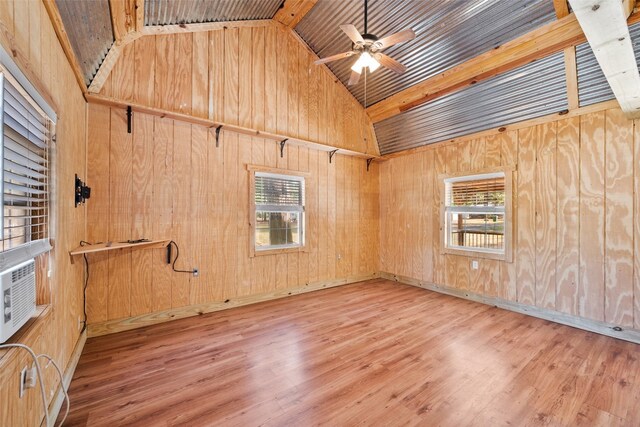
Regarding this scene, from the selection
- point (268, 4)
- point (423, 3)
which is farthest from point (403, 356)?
point (268, 4)

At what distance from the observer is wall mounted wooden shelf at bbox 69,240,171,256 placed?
93.1 inches

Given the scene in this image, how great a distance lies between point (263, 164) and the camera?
4129mm

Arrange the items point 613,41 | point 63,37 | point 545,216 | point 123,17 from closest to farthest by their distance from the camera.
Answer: point 613,41, point 63,37, point 123,17, point 545,216

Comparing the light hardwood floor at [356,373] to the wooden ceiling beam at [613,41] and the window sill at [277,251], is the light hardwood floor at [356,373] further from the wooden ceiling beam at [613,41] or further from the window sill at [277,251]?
the wooden ceiling beam at [613,41]

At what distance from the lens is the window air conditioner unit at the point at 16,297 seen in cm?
113

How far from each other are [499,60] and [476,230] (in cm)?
243

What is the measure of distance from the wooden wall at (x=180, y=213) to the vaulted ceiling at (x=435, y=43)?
0.89 m

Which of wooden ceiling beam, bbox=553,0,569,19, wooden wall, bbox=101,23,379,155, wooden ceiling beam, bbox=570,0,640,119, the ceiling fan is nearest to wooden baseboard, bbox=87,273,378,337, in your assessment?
wooden wall, bbox=101,23,379,155

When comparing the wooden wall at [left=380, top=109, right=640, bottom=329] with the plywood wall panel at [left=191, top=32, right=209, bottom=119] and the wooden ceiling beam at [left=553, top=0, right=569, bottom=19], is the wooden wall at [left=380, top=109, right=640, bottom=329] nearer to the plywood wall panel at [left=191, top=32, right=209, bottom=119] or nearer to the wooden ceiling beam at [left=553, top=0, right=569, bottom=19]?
the wooden ceiling beam at [left=553, top=0, right=569, bottom=19]

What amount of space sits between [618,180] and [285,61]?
4.68 metres

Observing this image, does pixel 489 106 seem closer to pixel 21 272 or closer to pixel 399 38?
pixel 399 38

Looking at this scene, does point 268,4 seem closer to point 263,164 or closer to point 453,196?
point 263,164

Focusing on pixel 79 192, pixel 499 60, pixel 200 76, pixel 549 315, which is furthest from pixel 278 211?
pixel 549 315

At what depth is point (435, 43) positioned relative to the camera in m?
3.54
